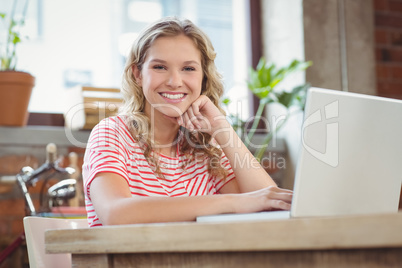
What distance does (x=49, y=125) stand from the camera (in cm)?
286

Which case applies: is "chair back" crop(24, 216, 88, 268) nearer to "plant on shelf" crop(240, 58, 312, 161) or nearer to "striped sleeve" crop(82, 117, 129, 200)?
"striped sleeve" crop(82, 117, 129, 200)

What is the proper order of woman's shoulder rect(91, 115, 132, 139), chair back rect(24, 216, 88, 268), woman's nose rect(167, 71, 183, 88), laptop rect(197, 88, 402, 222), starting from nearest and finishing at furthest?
laptop rect(197, 88, 402, 222) < chair back rect(24, 216, 88, 268) < woman's shoulder rect(91, 115, 132, 139) < woman's nose rect(167, 71, 183, 88)

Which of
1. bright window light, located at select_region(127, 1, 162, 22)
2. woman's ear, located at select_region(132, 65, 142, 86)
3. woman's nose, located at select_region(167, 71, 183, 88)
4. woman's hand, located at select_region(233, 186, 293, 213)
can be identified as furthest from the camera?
bright window light, located at select_region(127, 1, 162, 22)

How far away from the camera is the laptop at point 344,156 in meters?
0.89

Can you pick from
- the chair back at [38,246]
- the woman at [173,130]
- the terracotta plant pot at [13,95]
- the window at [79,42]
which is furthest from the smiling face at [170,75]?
the window at [79,42]

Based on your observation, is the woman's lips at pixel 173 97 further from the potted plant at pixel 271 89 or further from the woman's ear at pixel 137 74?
the potted plant at pixel 271 89

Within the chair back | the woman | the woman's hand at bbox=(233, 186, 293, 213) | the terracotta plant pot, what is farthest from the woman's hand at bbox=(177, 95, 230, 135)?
the terracotta plant pot

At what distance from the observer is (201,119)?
1.63 m

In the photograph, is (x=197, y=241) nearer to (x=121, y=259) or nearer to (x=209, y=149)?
(x=121, y=259)

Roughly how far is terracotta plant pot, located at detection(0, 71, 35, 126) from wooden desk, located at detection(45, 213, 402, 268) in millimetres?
1712

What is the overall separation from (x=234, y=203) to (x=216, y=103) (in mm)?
785

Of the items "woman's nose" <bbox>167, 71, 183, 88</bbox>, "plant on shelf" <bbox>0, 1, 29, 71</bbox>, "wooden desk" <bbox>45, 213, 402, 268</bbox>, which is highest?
"plant on shelf" <bbox>0, 1, 29, 71</bbox>

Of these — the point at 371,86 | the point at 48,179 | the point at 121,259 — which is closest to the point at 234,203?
the point at 121,259

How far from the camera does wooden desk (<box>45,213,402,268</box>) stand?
71 centimetres
